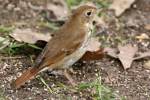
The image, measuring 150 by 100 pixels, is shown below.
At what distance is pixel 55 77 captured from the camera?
7.00 meters

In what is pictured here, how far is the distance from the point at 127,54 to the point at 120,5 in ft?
4.96

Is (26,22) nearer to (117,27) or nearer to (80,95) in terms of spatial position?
(117,27)

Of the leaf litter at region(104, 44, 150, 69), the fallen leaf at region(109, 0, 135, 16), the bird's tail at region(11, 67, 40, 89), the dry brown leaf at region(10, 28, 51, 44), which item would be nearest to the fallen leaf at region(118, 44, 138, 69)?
the leaf litter at region(104, 44, 150, 69)

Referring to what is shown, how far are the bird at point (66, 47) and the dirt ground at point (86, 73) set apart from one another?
0.17 meters

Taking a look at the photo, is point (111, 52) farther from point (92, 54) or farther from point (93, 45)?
point (92, 54)

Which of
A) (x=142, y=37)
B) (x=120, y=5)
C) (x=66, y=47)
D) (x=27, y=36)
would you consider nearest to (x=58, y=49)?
(x=66, y=47)

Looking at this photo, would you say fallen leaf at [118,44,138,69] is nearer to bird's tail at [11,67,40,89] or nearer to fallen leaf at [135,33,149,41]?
fallen leaf at [135,33,149,41]

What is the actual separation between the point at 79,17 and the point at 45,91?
948 mm

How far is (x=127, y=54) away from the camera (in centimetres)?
753

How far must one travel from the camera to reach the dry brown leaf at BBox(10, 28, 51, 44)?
24.0ft

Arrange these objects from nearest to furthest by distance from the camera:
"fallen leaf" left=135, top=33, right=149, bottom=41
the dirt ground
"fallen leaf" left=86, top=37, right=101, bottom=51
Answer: the dirt ground < "fallen leaf" left=86, top=37, right=101, bottom=51 < "fallen leaf" left=135, top=33, right=149, bottom=41

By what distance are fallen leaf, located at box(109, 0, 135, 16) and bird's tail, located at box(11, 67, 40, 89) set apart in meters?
2.54

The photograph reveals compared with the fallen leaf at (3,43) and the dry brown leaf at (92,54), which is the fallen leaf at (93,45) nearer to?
the dry brown leaf at (92,54)

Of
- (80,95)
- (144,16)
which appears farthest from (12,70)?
(144,16)
